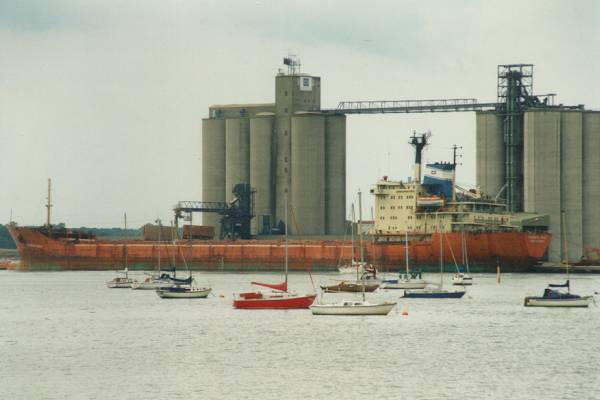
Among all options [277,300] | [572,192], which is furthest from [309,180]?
[277,300]

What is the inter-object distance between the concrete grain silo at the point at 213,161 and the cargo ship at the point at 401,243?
482 inches

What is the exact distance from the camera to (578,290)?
98125 mm

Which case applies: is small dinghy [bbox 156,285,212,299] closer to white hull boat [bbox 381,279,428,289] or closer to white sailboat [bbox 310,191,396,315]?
white hull boat [bbox 381,279,428,289]

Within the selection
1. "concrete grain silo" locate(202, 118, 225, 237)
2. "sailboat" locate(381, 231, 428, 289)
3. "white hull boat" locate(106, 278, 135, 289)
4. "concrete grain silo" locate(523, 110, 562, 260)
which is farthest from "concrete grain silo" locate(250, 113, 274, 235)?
"sailboat" locate(381, 231, 428, 289)

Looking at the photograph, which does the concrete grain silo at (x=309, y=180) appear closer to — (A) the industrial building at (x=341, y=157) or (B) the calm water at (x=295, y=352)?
(A) the industrial building at (x=341, y=157)

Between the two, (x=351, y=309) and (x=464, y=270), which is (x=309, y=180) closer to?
(x=464, y=270)

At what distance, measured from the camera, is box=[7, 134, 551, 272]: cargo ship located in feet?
399

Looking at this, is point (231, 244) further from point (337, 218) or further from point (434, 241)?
point (434, 241)

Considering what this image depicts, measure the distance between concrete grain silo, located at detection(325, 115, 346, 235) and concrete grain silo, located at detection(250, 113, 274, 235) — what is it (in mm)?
7220

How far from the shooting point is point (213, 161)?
510ft

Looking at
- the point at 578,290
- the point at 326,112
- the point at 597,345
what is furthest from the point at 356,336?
the point at 326,112

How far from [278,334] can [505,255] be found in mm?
61989

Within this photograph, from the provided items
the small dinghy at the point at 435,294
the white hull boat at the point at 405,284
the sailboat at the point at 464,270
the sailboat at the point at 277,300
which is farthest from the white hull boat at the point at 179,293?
the sailboat at the point at 464,270

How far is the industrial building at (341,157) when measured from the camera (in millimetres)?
135000
